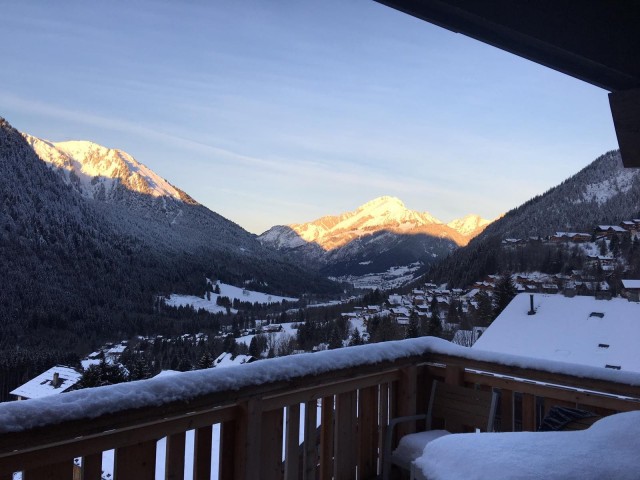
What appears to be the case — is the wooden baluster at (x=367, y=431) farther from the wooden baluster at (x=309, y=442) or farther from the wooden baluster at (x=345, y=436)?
the wooden baluster at (x=309, y=442)

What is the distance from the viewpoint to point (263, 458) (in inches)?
95.1

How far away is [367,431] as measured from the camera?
129 inches

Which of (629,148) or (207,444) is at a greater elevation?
(629,148)

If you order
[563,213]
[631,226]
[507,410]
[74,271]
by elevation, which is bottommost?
[74,271]

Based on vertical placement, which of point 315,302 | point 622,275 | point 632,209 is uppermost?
point 632,209

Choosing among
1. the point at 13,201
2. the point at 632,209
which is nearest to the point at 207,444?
the point at 632,209

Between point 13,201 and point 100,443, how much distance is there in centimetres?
13959

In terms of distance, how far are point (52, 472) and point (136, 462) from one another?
32cm

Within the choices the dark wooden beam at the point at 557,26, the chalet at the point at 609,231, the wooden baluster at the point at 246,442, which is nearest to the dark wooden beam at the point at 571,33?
the dark wooden beam at the point at 557,26

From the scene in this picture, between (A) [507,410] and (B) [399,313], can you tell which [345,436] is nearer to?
(A) [507,410]

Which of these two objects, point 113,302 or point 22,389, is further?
point 113,302

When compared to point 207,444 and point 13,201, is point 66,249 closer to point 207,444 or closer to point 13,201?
point 13,201

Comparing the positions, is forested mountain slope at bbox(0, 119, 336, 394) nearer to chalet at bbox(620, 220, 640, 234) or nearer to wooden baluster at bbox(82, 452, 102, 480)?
wooden baluster at bbox(82, 452, 102, 480)

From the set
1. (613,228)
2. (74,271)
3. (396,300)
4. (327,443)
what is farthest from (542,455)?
(74,271)
